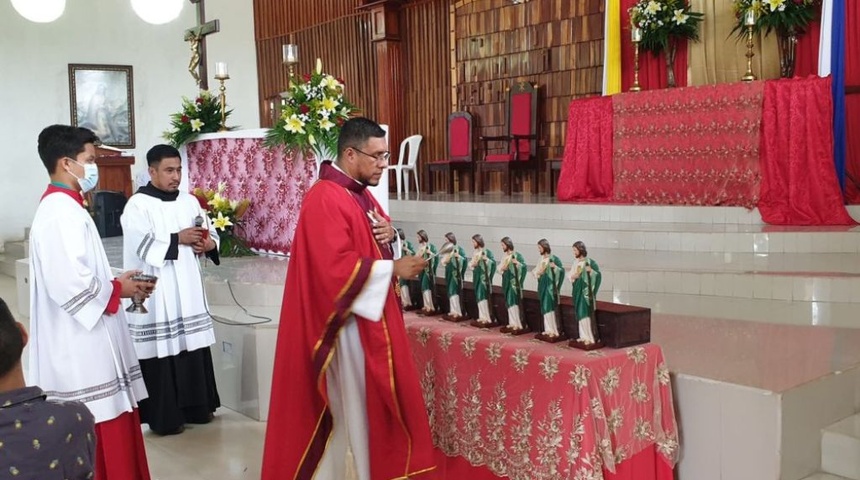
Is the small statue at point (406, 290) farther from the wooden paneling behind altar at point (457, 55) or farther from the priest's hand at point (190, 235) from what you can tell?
the wooden paneling behind altar at point (457, 55)

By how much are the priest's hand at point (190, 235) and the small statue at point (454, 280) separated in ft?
4.76

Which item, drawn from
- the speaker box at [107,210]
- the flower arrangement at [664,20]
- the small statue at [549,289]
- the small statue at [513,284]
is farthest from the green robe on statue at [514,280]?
the speaker box at [107,210]

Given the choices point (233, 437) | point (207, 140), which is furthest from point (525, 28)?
point (233, 437)

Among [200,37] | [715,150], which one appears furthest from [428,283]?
[200,37]

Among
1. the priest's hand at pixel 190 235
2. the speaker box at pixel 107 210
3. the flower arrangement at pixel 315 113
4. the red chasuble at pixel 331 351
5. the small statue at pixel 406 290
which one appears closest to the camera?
the red chasuble at pixel 331 351

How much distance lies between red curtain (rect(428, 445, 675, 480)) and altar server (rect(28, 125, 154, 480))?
117cm

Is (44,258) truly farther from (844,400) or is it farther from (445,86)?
(445,86)

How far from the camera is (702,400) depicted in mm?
2820

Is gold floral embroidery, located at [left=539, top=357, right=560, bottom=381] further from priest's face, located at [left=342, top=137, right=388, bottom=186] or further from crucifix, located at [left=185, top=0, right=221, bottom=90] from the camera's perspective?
crucifix, located at [left=185, top=0, right=221, bottom=90]

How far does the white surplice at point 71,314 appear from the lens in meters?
2.71

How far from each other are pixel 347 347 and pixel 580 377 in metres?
0.77

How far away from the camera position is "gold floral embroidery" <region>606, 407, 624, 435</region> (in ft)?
8.22

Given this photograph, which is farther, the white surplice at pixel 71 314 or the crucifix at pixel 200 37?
the crucifix at pixel 200 37

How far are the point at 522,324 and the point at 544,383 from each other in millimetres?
370
